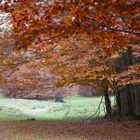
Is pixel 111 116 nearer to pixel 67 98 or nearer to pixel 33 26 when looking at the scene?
pixel 33 26

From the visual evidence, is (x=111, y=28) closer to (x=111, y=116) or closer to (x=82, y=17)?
(x=82, y=17)

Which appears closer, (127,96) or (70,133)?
(70,133)

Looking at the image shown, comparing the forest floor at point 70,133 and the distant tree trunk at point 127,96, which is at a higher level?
the distant tree trunk at point 127,96

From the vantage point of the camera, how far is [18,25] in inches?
304

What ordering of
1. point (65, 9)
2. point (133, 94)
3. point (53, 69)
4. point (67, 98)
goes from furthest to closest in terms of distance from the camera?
point (67, 98) < point (133, 94) < point (53, 69) < point (65, 9)

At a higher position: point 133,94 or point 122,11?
point 122,11

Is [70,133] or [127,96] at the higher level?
[127,96]

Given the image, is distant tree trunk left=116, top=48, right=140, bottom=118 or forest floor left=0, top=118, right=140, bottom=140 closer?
forest floor left=0, top=118, right=140, bottom=140

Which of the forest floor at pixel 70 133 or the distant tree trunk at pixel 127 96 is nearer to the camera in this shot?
the forest floor at pixel 70 133

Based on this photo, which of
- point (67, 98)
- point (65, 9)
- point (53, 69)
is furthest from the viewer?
point (67, 98)

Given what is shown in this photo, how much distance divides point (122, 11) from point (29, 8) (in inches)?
66.2

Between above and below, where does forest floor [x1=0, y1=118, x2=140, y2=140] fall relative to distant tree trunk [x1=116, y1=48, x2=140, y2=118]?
below

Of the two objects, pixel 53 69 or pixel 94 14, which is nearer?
pixel 94 14

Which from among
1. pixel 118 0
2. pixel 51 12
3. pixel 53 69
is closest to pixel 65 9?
pixel 51 12
